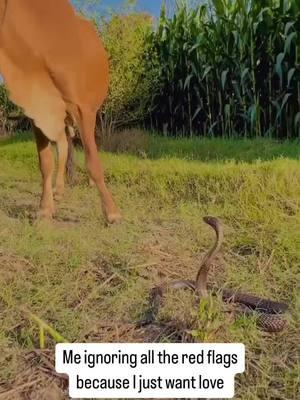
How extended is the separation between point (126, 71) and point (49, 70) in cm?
608

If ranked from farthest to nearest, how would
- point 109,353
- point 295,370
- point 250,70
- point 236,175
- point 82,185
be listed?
point 250,70 → point 82,185 → point 236,175 → point 295,370 → point 109,353

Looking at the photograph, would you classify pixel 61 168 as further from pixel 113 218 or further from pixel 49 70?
pixel 49 70

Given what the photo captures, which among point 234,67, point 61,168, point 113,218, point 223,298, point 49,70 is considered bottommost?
point 223,298

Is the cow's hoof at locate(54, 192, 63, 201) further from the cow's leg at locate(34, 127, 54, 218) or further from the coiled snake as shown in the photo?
the coiled snake

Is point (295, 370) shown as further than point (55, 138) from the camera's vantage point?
No

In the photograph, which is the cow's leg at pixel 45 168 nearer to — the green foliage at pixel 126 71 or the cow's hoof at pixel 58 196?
the cow's hoof at pixel 58 196

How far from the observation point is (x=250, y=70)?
24.7ft

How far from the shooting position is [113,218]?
137 inches

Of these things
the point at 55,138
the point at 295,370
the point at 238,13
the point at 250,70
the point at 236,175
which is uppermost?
the point at 238,13

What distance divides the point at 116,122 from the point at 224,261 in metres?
6.70

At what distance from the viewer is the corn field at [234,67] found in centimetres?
726

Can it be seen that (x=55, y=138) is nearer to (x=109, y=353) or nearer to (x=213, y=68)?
(x=109, y=353)

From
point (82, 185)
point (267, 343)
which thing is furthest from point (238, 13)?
point (267, 343)

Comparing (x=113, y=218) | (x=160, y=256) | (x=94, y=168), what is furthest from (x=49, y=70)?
(x=160, y=256)
